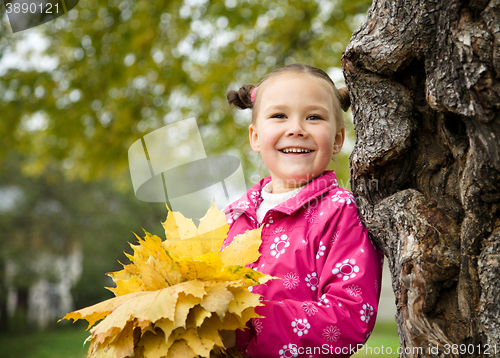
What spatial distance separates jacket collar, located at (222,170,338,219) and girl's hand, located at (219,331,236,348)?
1.57 feet

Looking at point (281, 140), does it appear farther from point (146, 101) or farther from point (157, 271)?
point (146, 101)

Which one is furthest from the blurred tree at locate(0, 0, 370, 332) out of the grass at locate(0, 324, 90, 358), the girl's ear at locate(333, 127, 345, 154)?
the grass at locate(0, 324, 90, 358)

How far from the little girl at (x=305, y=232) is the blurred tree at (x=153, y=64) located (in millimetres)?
3519

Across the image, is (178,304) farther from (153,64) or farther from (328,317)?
(153,64)

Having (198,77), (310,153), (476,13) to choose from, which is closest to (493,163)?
(476,13)

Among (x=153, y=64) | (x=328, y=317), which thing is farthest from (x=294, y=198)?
(x=153, y=64)

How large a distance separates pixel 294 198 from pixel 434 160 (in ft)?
1.71

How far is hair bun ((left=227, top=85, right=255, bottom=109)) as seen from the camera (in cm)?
201

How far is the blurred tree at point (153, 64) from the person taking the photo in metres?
5.29

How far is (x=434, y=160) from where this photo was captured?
1.28 metres

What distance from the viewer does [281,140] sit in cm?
165

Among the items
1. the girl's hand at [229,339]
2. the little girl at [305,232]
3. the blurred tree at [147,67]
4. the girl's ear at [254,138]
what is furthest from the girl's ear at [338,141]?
the blurred tree at [147,67]

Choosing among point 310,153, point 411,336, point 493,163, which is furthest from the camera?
point 310,153

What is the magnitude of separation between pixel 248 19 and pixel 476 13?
4551 millimetres
